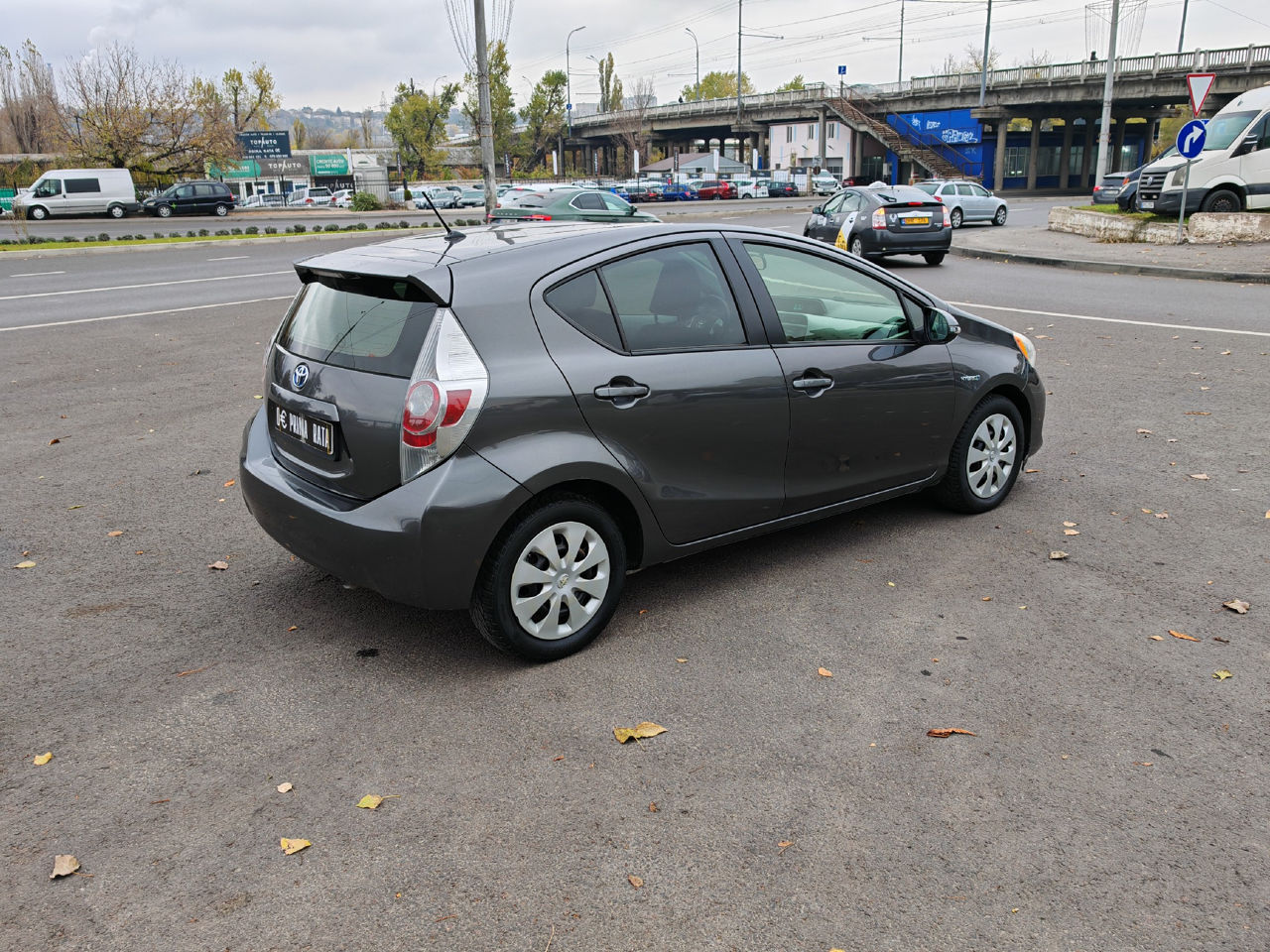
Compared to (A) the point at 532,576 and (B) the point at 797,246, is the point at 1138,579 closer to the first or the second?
(B) the point at 797,246

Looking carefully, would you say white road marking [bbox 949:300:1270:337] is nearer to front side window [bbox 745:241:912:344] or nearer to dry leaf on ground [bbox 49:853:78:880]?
front side window [bbox 745:241:912:344]

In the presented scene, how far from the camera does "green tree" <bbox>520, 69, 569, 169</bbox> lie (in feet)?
324

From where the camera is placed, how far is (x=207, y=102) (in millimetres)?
56750

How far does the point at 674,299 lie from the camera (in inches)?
169

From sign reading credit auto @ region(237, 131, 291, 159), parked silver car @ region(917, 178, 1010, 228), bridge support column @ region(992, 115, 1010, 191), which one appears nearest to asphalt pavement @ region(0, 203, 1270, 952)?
parked silver car @ region(917, 178, 1010, 228)

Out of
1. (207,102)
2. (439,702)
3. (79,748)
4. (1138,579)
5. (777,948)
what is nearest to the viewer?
(777,948)

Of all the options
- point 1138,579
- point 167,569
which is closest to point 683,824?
point 1138,579

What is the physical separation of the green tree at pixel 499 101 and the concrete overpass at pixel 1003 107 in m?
11.2

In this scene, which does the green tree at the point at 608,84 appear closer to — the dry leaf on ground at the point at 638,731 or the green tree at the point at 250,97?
the green tree at the point at 250,97

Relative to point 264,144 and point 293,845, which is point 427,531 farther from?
point 264,144

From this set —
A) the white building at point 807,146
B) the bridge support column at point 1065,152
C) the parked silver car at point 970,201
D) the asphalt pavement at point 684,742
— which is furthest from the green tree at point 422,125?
the asphalt pavement at point 684,742

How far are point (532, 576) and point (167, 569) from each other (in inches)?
86.5

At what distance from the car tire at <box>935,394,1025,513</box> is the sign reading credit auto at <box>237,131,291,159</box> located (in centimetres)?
7038

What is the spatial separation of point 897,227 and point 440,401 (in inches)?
701
